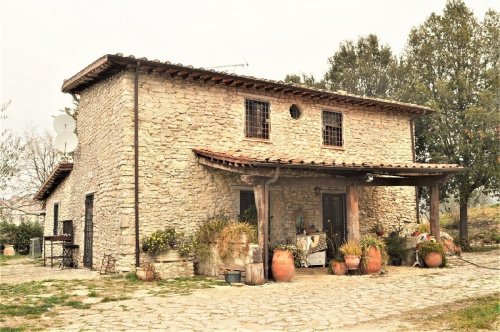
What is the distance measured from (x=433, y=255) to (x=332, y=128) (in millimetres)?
5074

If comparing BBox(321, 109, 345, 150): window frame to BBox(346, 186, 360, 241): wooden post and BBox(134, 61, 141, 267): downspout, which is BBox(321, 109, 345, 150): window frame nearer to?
BBox(346, 186, 360, 241): wooden post

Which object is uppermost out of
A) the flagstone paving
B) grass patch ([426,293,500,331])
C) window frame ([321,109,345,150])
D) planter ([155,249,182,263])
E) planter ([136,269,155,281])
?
window frame ([321,109,345,150])

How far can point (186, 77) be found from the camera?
12312 millimetres

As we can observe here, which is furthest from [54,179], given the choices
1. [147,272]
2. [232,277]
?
[232,277]

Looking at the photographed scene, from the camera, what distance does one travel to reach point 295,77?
98.6 ft

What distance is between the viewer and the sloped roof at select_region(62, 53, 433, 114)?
11344 millimetres

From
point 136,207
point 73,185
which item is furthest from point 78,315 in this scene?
point 73,185

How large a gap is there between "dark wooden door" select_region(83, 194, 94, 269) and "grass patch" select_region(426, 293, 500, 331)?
31.9 ft

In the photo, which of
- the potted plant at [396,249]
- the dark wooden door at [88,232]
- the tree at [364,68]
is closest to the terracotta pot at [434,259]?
the potted plant at [396,249]

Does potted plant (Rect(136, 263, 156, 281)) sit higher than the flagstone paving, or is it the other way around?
potted plant (Rect(136, 263, 156, 281))

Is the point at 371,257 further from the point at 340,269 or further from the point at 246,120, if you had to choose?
the point at 246,120

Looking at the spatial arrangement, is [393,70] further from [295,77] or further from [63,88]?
[63,88]

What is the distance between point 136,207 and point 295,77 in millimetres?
20892

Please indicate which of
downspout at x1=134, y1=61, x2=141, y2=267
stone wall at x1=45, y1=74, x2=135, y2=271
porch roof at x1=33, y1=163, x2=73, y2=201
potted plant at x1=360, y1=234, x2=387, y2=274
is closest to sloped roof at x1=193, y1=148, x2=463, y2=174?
downspout at x1=134, y1=61, x2=141, y2=267
